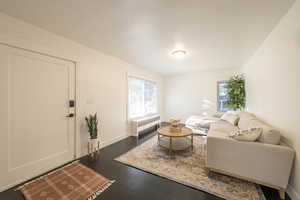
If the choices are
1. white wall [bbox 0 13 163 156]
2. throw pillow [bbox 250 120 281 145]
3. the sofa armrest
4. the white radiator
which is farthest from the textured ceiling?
the white radiator

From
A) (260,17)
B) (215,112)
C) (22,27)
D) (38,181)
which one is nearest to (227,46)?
(260,17)

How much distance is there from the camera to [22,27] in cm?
178

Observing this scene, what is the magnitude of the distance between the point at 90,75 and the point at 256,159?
340 cm

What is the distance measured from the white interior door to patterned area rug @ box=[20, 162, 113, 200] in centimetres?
30

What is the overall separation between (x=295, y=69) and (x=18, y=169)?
4117 mm

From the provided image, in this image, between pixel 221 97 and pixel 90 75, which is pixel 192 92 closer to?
pixel 221 97

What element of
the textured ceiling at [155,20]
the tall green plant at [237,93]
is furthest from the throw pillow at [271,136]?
the tall green plant at [237,93]

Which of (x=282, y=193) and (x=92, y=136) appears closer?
(x=282, y=193)

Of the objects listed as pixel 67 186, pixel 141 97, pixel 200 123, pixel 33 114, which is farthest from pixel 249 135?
pixel 141 97

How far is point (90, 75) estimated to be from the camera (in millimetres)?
2727

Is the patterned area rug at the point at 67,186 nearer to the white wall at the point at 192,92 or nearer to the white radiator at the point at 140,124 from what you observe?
the white radiator at the point at 140,124

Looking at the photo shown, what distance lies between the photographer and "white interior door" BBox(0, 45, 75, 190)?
1.66 m

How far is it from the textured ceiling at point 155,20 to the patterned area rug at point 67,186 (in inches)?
97.0

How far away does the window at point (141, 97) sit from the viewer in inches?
161
